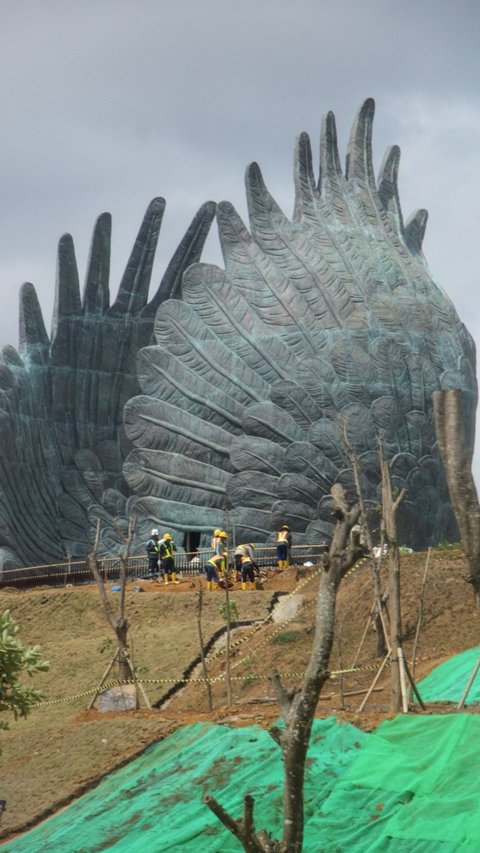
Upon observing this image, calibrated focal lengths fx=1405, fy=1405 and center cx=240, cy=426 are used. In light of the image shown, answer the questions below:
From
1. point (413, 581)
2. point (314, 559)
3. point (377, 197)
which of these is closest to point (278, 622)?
point (413, 581)

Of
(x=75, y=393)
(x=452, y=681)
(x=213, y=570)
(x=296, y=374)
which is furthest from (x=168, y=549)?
(x=452, y=681)

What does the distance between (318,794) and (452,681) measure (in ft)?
17.6

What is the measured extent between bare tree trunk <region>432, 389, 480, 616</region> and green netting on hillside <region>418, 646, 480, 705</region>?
10.8 meters

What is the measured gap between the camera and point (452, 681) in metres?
18.8

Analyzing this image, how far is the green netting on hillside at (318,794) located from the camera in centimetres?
1250

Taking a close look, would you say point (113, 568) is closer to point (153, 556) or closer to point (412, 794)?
point (153, 556)

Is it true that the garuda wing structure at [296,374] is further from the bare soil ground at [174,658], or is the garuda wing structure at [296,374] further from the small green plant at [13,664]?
the small green plant at [13,664]

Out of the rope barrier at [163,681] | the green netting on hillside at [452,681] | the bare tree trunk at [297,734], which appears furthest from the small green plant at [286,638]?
the bare tree trunk at [297,734]

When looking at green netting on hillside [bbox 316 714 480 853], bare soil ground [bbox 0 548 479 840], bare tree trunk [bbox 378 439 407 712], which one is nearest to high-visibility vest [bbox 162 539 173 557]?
bare soil ground [bbox 0 548 479 840]

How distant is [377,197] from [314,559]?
34.1 feet

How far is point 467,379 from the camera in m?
35.8

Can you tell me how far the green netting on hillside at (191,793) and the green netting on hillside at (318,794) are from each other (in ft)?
0.05

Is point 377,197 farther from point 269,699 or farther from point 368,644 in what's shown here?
point 269,699

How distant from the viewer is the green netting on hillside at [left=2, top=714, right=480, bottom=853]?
12.5 metres
